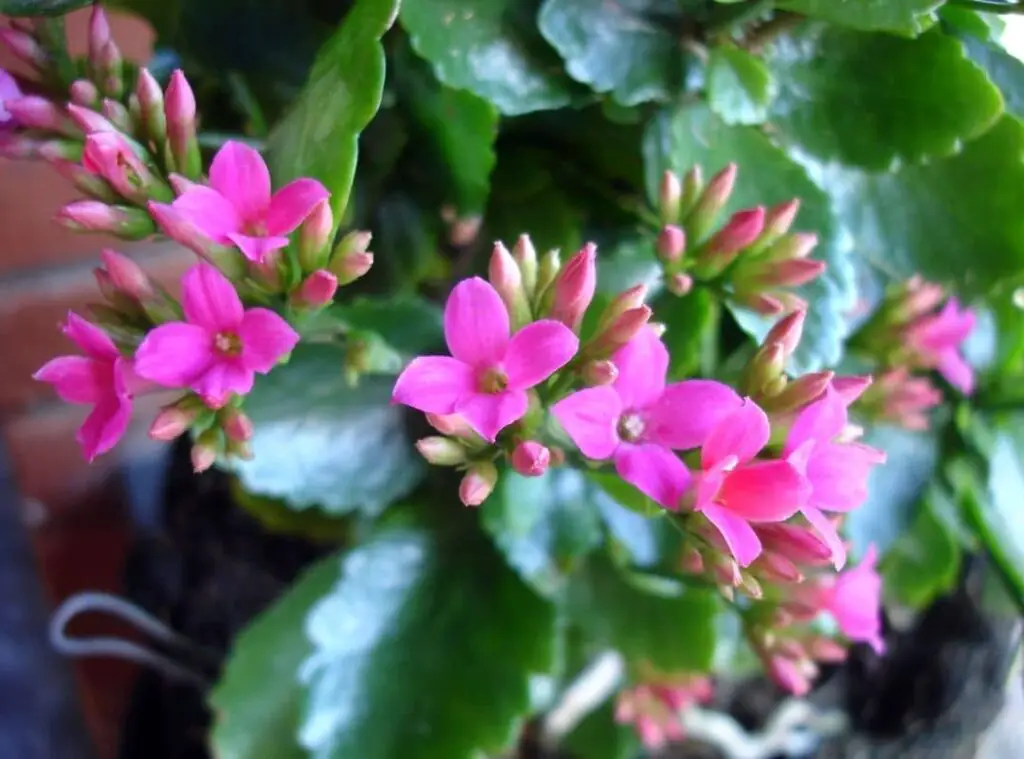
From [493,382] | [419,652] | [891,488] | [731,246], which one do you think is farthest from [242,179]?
[891,488]

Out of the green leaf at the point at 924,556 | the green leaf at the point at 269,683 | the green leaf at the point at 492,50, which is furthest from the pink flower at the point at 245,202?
the green leaf at the point at 924,556

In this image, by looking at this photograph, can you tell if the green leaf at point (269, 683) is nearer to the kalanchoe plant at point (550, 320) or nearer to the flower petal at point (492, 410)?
the kalanchoe plant at point (550, 320)

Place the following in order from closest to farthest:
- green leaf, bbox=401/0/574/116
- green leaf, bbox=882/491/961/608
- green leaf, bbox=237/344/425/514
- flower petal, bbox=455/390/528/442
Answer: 1. flower petal, bbox=455/390/528/442
2. green leaf, bbox=401/0/574/116
3. green leaf, bbox=237/344/425/514
4. green leaf, bbox=882/491/961/608

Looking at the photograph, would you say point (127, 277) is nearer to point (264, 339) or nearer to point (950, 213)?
point (264, 339)

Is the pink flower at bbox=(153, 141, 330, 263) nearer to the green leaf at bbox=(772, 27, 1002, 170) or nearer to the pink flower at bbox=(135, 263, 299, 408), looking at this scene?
the pink flower at bbox=(135, 263, 299, 408)

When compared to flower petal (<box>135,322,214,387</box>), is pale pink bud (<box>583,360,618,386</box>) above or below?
above

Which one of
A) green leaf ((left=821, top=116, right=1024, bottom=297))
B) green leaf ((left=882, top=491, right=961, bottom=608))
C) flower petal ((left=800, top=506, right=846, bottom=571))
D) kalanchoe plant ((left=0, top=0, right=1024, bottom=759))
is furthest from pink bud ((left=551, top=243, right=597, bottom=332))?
green leaf ((left=882, top=491, right=961, bottom=608))
